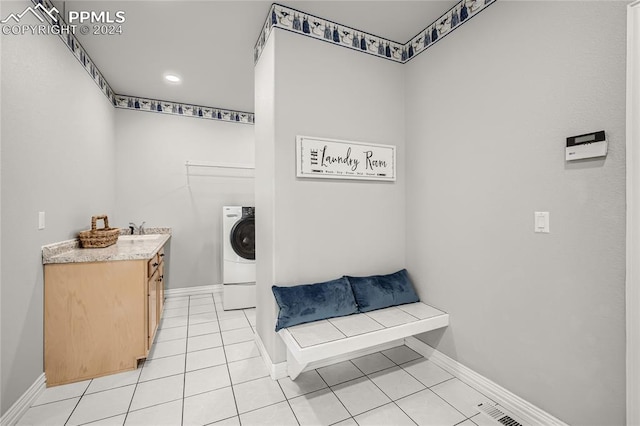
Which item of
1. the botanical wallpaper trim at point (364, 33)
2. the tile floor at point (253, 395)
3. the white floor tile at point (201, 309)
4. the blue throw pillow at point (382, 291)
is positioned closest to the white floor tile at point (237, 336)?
the tile floor at point (253, 395)

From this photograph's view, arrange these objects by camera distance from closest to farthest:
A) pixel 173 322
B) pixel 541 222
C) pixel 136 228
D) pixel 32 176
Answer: pixel 541 222 < pixel 32 176 < pixel 173 322 < pixel 136 228

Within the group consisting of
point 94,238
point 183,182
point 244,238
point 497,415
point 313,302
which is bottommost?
point 497,415

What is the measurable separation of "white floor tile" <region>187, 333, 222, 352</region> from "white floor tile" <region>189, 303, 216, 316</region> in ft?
2.36

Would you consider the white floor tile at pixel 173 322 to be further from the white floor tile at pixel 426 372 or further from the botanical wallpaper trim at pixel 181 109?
the botanical wallpaper trim at pixel 181 109

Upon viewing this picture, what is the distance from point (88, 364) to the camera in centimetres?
220

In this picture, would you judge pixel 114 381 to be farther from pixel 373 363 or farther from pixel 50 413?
pixel 373 363

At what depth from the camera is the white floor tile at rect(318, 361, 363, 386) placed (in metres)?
2.23

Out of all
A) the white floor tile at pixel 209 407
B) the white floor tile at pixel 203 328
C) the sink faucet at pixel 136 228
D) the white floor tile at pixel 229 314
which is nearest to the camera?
the white floor tile at pixel 209 407

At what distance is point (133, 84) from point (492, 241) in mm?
4355

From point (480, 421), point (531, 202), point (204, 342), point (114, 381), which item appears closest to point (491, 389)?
point (480, 421)

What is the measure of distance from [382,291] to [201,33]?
9.32 ft

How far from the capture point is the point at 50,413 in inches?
72.3

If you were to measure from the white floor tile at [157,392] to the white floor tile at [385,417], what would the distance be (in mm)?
1294

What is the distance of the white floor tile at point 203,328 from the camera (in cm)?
305
